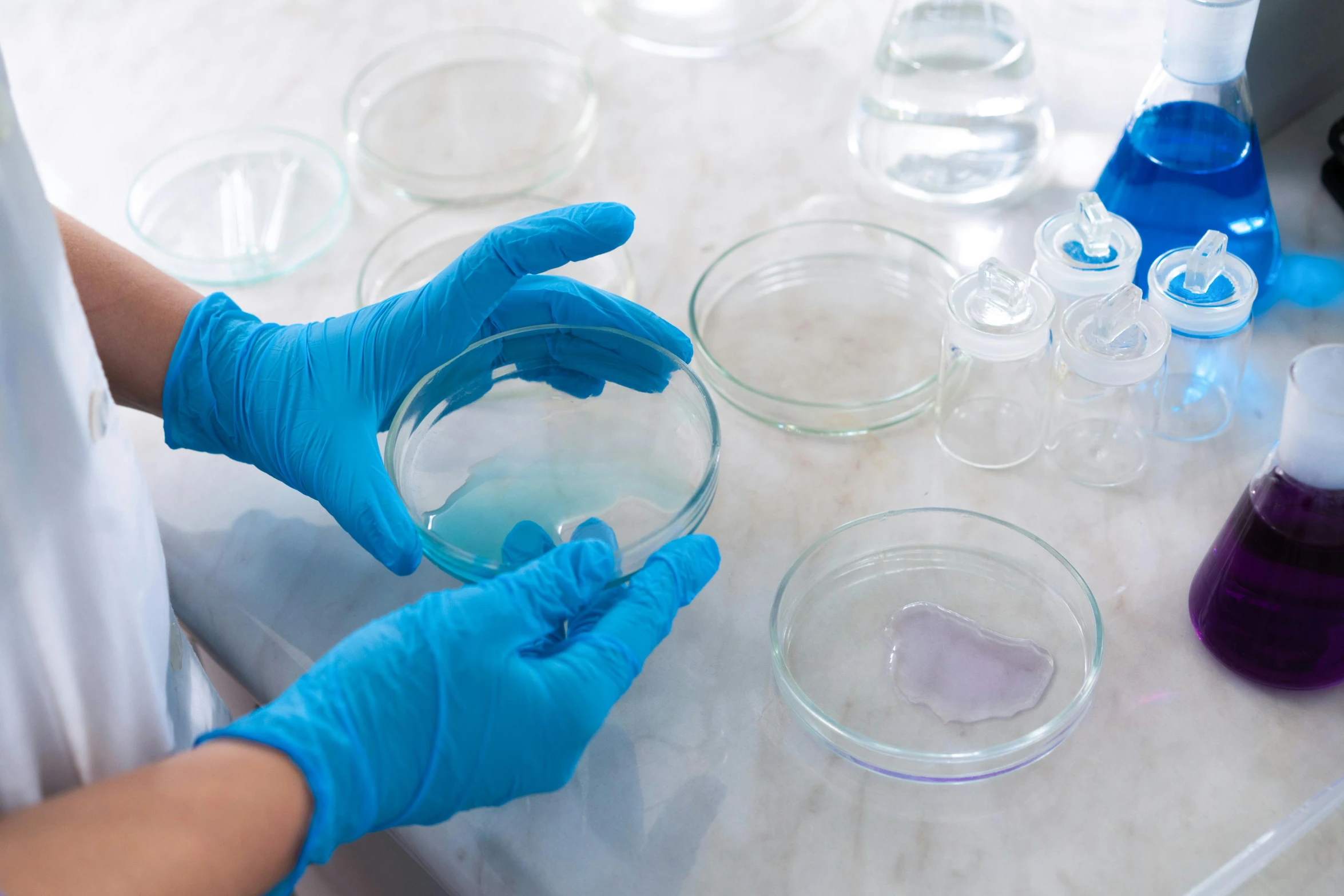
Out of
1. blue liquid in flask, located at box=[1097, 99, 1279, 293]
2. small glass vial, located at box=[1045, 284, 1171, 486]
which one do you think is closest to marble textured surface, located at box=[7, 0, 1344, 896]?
small glass vial, located at box=[1045, 284, 1171, 486]

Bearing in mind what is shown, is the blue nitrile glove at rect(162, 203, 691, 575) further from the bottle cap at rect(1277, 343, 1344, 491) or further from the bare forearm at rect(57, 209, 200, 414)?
the bottle cap at rect(1277, 343, 1344, 491)

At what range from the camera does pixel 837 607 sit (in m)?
1.00

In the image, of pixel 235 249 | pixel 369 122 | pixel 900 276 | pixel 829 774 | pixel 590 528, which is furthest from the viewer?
pixel 369 122

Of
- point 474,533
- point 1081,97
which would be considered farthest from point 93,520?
point 1081,97

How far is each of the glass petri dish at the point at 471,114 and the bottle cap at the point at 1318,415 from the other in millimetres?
977

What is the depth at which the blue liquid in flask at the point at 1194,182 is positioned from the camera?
110 centimetres

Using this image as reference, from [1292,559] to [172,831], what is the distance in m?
0.85

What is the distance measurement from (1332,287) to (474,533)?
100 centimetres

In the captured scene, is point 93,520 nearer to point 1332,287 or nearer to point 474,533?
point 474,533

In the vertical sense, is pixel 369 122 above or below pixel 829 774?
above

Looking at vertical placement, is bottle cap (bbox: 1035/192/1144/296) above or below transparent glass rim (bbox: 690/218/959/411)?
above

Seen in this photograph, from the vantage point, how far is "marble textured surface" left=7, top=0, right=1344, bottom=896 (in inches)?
33.2

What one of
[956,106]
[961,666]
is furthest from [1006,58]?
[961,666]

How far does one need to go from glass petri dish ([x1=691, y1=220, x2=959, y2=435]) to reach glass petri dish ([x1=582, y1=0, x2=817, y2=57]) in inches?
18.4
